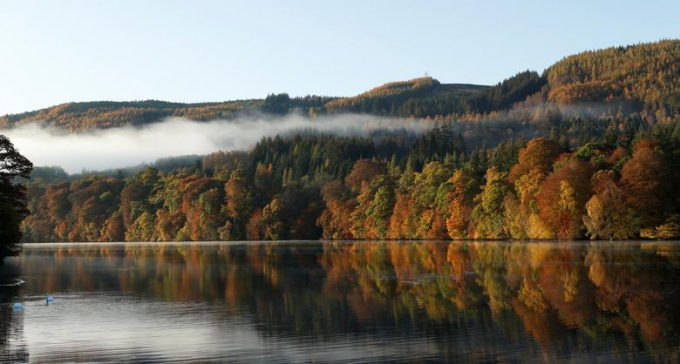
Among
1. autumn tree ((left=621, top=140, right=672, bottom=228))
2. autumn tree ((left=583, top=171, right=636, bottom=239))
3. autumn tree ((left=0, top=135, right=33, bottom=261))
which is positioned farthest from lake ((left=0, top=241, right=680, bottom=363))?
autumn tree ((left=621, top=140, right=672, bottom=228))

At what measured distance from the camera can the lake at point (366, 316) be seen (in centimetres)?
2575

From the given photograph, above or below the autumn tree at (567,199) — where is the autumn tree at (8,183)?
above

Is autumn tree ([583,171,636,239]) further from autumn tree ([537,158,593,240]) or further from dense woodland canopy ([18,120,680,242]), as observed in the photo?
autumn tree ([537,158,593,240])

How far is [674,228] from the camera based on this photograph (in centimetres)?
9794

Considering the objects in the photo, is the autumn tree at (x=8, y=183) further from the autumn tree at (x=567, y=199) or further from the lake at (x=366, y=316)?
the autumn tree at (x=567, y=199)

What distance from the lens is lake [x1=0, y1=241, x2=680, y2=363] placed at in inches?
1014

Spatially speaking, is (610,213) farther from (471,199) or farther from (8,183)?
(8,183)

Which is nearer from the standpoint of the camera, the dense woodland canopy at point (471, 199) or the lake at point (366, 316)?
the lake at point (366, 316)

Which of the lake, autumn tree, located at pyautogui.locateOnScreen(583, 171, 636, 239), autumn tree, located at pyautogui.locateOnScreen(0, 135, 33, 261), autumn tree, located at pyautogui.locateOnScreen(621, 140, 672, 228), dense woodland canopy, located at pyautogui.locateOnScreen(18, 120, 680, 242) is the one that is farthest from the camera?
dense woodland canopy, located at pyautogui.locateOnScreen(18, 120, 680, 242)

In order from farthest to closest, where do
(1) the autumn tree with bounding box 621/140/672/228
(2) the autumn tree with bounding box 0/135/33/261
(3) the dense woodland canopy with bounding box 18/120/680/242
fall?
(3) the dense woodland canopy with bounding box 18/120/680/242 → (1) the autumn tree with bounding box 621/140/672/228 → (2) the autumn tree with bounding box 0/135/33/261

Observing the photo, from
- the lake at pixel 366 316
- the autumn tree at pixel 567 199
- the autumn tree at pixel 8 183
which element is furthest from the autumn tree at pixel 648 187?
the autumn tree at pixel 8 183

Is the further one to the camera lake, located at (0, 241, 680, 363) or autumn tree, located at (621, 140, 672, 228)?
autumn tree, located at (621, 140, 672, 228)

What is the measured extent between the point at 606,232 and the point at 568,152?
25.7 m

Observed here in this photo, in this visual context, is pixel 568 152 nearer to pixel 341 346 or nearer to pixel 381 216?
pixel 381 216
